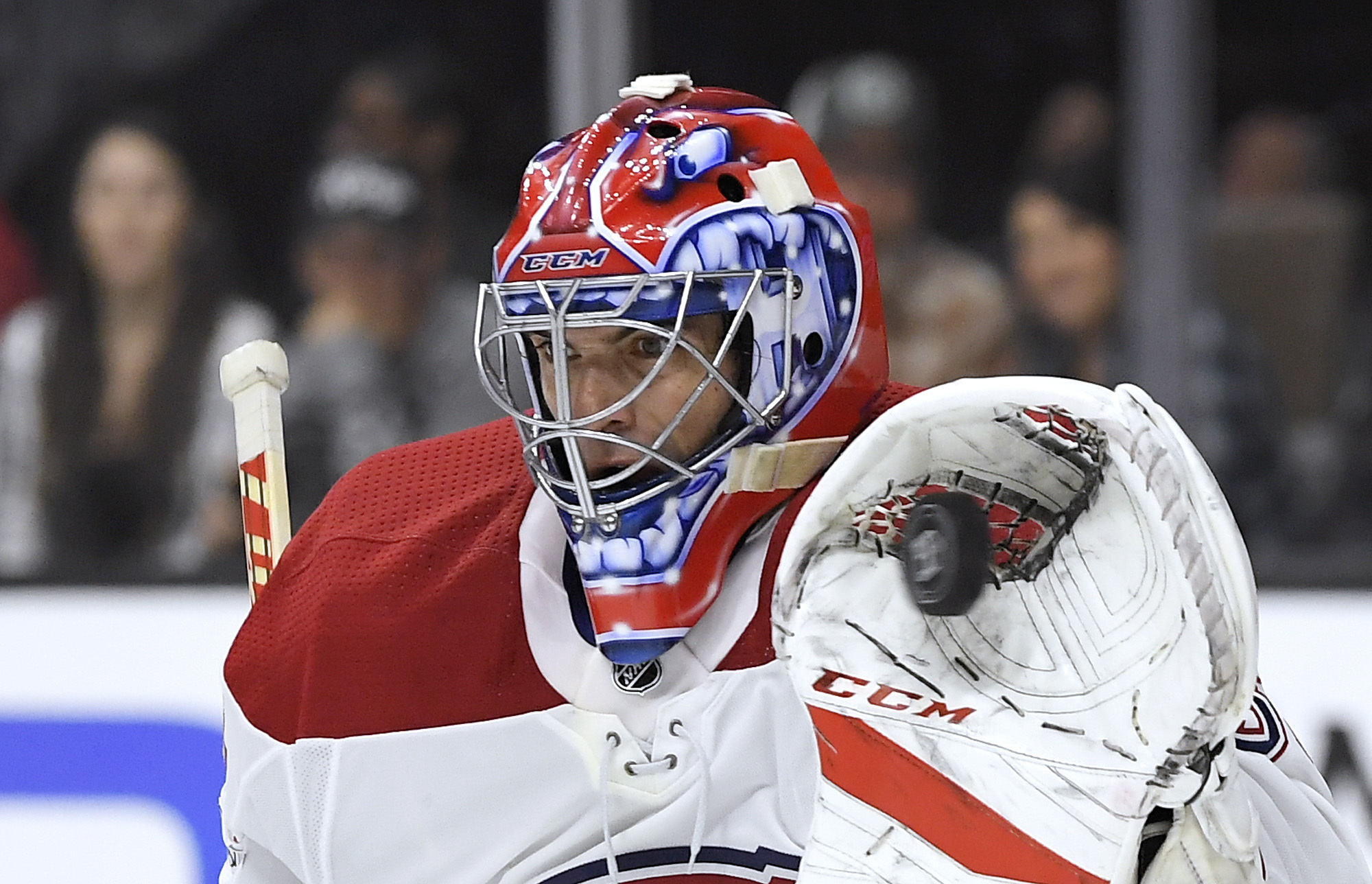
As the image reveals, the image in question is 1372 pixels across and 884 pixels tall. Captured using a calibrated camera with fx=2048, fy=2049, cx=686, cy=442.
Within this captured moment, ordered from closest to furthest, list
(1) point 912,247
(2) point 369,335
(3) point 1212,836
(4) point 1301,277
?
(3) point 1212,836 → (4) point 1301,277 → (1) point 912,247 → (2) point 369,335

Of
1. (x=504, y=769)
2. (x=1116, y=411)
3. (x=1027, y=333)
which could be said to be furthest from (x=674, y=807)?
(x=1027, y=333)

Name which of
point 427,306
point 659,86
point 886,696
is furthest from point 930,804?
point 427,306

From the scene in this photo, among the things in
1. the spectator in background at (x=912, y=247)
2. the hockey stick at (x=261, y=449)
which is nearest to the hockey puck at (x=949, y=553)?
the hockey stick at (x=261, y=449)

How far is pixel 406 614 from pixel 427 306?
6.12ft

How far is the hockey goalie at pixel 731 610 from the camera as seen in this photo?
1.29 m

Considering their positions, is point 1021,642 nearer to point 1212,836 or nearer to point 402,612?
point 1212,836

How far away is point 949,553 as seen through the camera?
4.24 ft

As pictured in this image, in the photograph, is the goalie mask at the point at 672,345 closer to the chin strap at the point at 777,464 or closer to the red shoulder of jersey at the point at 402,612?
the chin strap at the point at 777,464

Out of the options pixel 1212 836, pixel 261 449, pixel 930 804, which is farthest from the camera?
pixel 261 449

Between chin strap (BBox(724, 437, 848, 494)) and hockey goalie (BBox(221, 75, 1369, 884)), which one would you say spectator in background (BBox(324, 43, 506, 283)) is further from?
chin strap (BBox(724, 437, 848, 494))

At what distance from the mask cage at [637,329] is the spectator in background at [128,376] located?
72.2 inches

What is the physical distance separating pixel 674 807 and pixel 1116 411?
61 centimetres

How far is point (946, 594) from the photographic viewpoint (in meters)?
1.29

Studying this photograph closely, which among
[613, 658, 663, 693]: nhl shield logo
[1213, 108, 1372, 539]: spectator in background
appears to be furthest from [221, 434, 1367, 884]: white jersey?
[1213, 108, 1372, 539]: spectator in background
